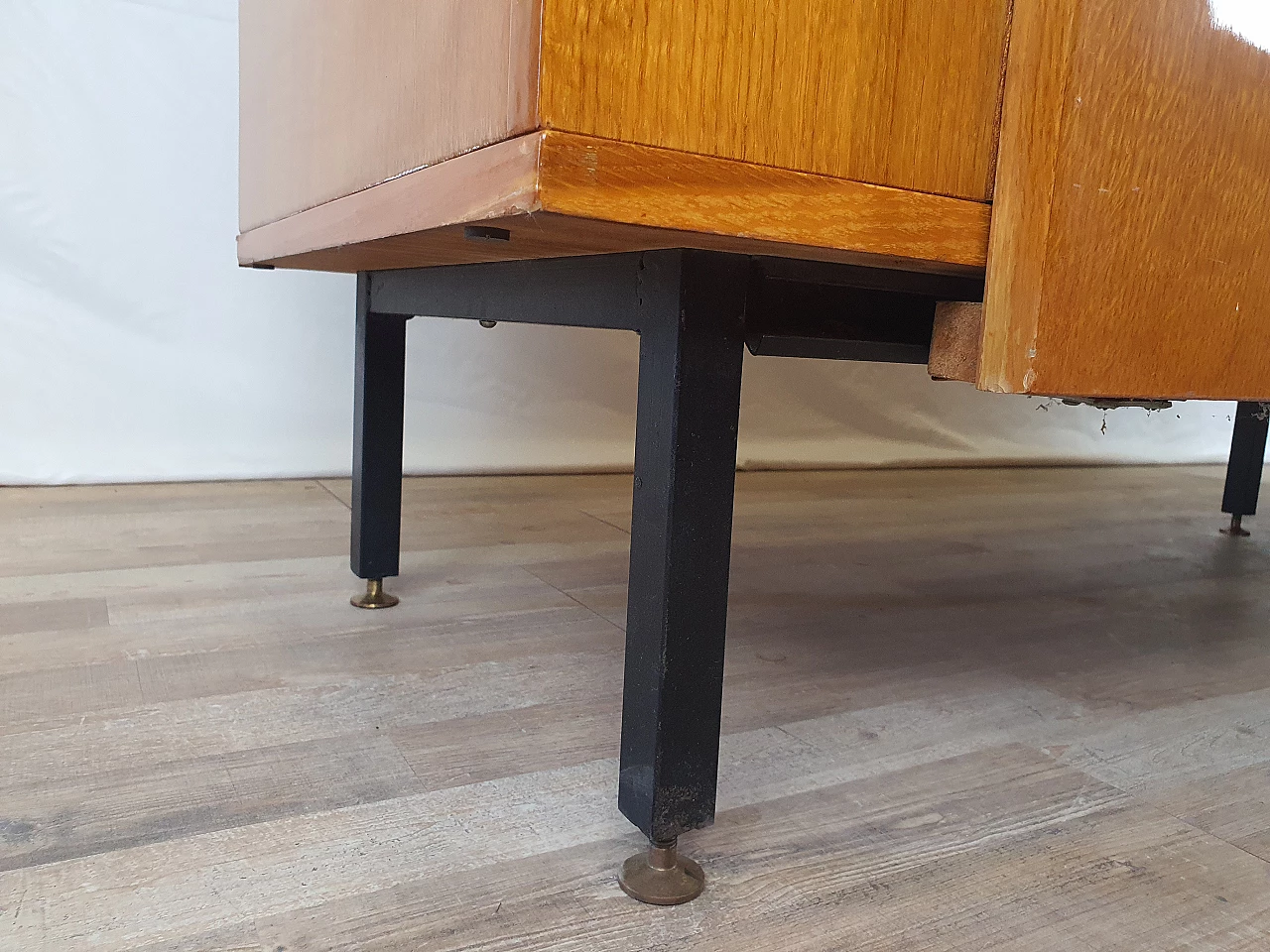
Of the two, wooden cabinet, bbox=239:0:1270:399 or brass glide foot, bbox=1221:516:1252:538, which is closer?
wooden cabinet, bbox=239:0:1270:399

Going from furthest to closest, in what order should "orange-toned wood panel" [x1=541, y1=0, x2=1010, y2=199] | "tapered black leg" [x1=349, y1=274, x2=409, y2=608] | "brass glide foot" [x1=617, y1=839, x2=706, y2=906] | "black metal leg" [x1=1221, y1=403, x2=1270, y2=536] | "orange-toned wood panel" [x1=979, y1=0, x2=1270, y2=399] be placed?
"black metal leg" [x1=1221, y1=403, x2=1270, y2=536] → "tapered black leg" [x1=349, y1=274, x2=409, y2=608] → "brass glide foot" [x1=617, y1=839, x2=706, y2=906] → "orange-toned wood panel" [x1=979, y1=0, x2=1270, y2=399] → "orange-toned wood panel" [x1=541, y1=0, x2=1010, y2=199]

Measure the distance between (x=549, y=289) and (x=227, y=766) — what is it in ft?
1.60

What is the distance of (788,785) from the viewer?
2.85 feet

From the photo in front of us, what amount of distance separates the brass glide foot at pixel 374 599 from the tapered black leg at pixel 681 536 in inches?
27.2

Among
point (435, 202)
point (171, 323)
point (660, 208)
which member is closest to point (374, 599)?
point (435, 202)

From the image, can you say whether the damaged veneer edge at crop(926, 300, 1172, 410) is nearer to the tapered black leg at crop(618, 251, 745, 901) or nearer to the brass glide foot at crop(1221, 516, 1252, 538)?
the tapered black leg at crop(618, 251, 745, 901)

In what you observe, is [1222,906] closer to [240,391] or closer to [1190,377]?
[1190,377]

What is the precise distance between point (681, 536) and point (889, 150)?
269mm

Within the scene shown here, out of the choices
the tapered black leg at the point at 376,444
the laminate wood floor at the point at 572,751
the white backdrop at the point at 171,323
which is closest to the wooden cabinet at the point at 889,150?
the laminate wood floor at the point at 572,751

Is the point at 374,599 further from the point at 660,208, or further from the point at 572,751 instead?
the point at 660,208

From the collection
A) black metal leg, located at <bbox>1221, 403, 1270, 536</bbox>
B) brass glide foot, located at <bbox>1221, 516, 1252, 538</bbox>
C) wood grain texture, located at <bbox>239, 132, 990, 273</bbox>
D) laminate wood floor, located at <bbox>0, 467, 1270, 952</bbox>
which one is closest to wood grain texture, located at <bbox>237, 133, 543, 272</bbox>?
wood grain texture, located at <bbox>239, 132, 990, 273</bbox>

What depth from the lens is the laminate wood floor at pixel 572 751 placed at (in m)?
0.68

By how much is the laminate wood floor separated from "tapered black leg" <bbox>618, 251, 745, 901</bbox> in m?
0.09

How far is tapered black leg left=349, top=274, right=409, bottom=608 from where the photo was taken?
1.30 meters
